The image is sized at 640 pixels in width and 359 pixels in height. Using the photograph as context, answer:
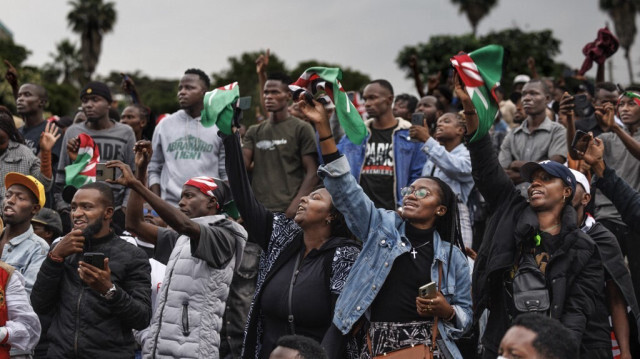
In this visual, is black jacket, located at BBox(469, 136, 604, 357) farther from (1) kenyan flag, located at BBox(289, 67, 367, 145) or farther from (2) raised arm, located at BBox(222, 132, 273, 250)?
(2) raised arm, located at BBox(222, 132, 273, 250)

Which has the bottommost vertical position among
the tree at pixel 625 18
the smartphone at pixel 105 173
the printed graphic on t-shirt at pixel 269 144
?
the printed graphic on t-shirt at pixel 269 144

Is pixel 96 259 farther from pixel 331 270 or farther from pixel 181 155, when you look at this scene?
pixel 181 155

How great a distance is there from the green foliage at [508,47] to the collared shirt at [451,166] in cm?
1447

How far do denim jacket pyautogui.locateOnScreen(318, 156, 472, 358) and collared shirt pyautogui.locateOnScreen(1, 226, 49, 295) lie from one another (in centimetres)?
A: 293

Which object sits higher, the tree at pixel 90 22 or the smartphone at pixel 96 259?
the tree at pixel 90 22

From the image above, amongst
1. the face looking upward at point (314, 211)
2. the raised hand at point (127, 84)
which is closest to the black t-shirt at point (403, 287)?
the face looking upward at point (314, 211)

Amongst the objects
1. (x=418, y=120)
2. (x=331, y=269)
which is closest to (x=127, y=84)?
(x=418, y=120)

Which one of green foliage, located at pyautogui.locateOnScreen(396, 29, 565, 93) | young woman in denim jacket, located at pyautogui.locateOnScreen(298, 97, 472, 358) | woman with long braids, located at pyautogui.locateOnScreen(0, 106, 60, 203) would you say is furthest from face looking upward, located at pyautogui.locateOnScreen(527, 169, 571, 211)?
green foliage, located at pyautogui.locateOnScreen(396, 29, 565, 93)

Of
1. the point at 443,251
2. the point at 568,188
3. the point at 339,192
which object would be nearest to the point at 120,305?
the point at 339,192

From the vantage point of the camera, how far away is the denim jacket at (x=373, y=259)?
5.53m

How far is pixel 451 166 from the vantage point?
845 centimetres

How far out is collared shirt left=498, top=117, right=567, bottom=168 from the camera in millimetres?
9711

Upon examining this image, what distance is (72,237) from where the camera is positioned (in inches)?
240

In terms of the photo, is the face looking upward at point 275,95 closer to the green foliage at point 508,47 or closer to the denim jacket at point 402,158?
the denim jacket at point 402,158
